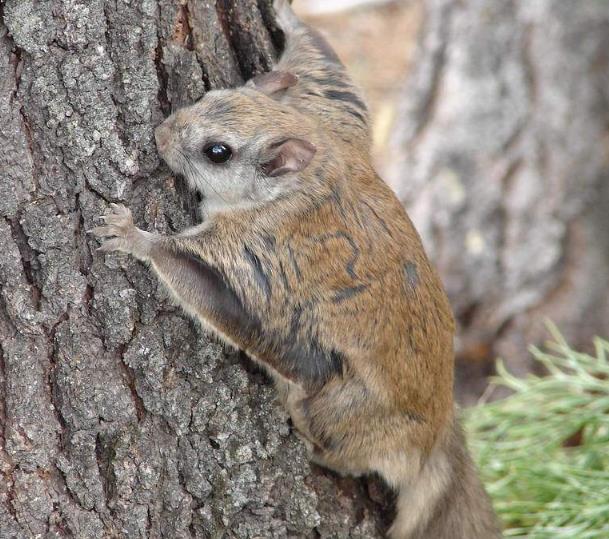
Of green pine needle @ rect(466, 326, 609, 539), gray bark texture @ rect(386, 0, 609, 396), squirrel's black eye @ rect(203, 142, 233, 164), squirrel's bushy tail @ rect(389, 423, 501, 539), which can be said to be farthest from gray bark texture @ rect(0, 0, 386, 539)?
gray bark texture @ rect(386, 0, 609, 396)

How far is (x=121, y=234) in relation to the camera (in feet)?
10.8

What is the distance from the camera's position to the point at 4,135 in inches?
127

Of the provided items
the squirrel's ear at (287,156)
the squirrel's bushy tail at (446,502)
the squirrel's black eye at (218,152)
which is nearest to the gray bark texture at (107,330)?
the squirrel's black eye at (218,152)

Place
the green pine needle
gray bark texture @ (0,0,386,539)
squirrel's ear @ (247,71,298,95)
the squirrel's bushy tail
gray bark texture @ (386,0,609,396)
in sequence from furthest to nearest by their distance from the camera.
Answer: gray bark texture @ (386,0,609,396), the green pine needle, the squirrel's bushy tail, squirrel's ear @ (247,71,298,95), gray bark texture @ (0,0,386,539)

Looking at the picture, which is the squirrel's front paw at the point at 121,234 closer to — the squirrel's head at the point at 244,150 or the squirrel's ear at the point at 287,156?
the squirrel's head at the point at 244,150

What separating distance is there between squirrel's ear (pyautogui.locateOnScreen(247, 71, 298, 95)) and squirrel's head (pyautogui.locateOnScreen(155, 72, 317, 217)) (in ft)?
0.05

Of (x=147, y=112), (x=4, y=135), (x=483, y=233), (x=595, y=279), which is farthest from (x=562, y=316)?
(x=4, y=135)

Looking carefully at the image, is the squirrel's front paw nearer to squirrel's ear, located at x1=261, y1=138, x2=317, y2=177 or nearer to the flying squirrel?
the flying squirrel

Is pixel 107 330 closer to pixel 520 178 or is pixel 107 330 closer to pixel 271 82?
pixel 271 82

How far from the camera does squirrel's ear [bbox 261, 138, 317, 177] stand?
3594 millimetres

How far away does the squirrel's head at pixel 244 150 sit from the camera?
3574mm

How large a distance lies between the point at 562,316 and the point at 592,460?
185 cm

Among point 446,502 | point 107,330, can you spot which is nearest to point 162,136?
point 107,330

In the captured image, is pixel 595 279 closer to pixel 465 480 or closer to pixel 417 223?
pixel 417 223
